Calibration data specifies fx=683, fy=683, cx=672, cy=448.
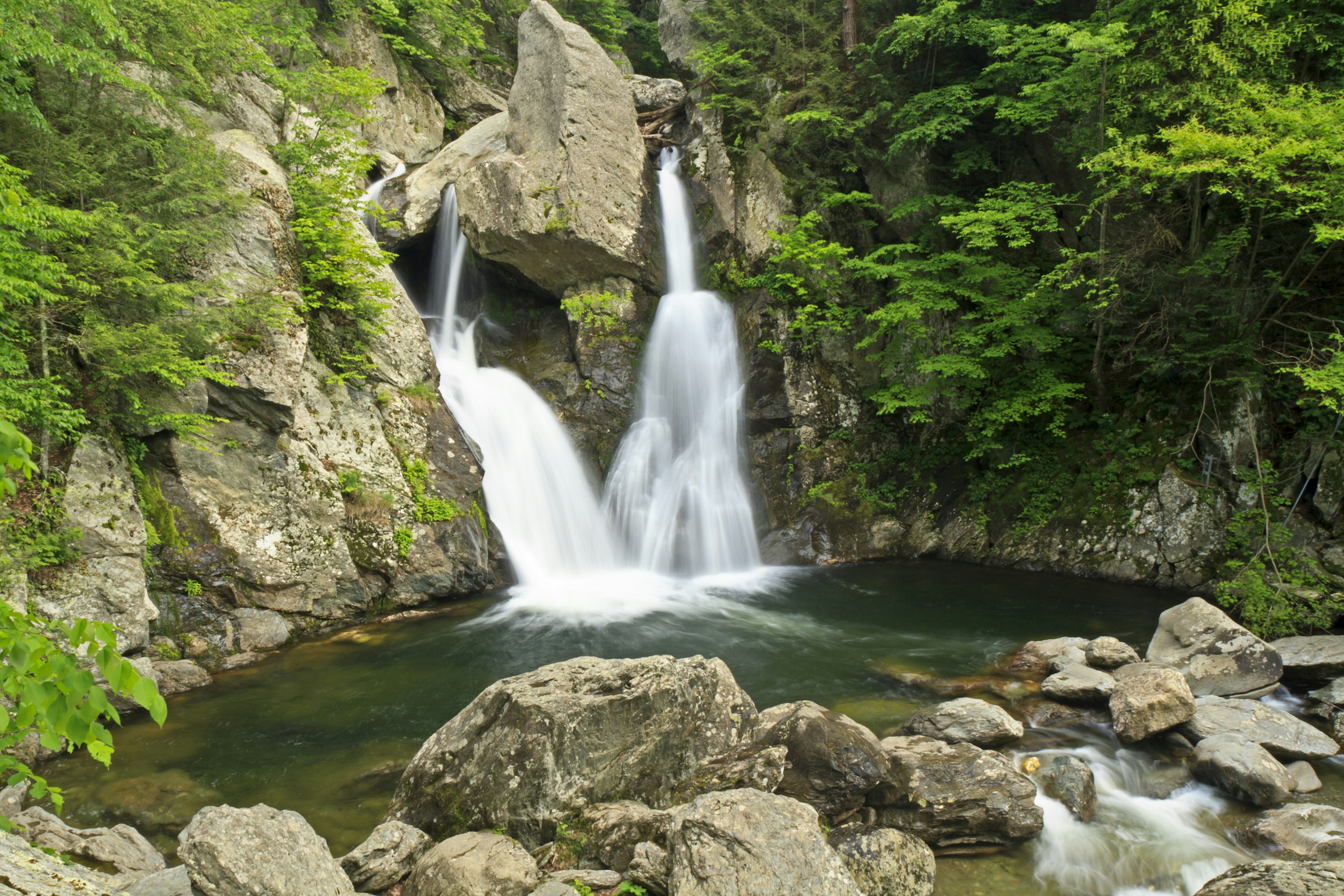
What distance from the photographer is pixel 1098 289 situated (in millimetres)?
10875

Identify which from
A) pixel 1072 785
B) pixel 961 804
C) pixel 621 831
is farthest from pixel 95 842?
pixel 1072 785

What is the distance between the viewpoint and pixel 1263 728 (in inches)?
239

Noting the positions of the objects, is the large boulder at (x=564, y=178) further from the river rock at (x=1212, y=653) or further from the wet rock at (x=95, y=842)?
the wet rock at (x=95, y=842)

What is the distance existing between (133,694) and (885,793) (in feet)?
16.2

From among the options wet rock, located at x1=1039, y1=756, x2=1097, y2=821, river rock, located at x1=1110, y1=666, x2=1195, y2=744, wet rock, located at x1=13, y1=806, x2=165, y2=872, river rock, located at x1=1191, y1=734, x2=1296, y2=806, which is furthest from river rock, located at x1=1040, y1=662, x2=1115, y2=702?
wet rock, located at x1=13, y1=806, x2=165, y2=872

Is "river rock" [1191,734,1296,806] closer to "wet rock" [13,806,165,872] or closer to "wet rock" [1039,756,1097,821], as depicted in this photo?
"wet rock" [1039,756,1097,821]

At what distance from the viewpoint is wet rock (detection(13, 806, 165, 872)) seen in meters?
4.49

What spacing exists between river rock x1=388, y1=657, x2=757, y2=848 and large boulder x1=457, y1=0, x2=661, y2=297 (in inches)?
469

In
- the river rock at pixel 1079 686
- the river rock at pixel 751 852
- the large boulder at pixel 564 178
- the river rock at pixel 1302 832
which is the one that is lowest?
the river rock at pixel 1302 832

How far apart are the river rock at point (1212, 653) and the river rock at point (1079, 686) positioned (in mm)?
788

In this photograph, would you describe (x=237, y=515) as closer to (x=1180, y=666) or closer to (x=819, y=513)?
(x=819, y=513)

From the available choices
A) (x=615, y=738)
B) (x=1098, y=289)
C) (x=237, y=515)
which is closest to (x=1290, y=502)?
(x=1098, y=289)

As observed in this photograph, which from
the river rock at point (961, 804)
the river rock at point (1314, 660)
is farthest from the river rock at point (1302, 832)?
the river rock at point (1314, 660)

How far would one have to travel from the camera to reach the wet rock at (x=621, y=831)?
14.6 ft
